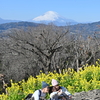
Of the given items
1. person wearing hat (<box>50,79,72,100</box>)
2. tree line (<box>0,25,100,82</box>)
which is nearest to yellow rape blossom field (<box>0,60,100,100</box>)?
person wearing hat (<box>50,79,72,100</box>)

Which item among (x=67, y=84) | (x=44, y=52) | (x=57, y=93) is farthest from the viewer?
(x=44, y=52)

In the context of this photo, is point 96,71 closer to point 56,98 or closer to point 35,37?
point 56,98

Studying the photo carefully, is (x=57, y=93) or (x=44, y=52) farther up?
(x=57, y=93)

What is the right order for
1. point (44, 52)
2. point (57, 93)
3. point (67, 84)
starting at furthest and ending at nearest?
1. point (44, 52)
2. point (67, 84)
3. point (57, 93)

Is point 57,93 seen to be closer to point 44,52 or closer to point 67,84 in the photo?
point 67,84

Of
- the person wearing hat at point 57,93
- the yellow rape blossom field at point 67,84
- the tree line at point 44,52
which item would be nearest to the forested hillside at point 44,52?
the tree line at point 44,52

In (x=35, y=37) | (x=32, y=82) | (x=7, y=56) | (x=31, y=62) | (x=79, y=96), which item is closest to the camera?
(x=79, y=96)

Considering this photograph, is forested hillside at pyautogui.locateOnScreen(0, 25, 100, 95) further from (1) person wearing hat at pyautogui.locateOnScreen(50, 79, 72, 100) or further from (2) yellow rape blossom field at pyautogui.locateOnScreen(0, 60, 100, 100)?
(1) person wearing hat at pyautogui.locateOnScreen(50, 79, 72, 100)

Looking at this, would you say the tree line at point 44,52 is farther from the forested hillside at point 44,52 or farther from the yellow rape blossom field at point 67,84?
the yellow rape blossom field at point 67,84

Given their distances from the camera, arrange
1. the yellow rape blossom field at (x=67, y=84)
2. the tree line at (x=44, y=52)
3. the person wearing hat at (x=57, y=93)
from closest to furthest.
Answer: the person wearing hat at (x=57, y=93), the yellow rape blossom field at (x=67, y=84), the tree line at (x=44, y=52)

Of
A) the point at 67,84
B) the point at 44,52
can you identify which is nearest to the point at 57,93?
the point at 67,84

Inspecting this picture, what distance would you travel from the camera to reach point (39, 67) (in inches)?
1055

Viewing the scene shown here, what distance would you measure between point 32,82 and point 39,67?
1604cm

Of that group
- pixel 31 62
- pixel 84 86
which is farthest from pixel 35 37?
pixel 84 86
